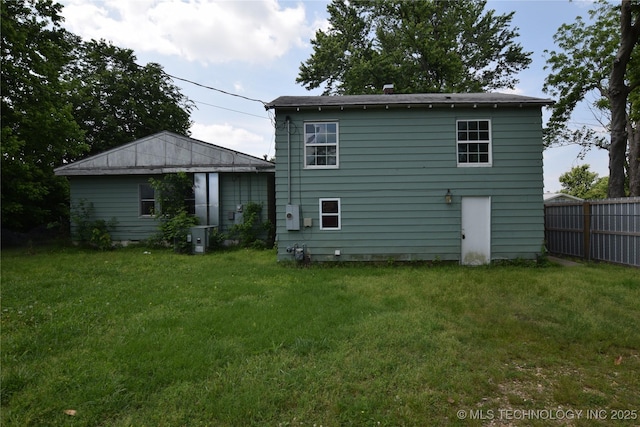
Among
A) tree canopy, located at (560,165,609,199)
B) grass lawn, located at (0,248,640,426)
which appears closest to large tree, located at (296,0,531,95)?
grass lawn, located at (0,248,640,426)

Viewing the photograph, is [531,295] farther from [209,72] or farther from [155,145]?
[155,145]

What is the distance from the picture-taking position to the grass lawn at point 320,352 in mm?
2578

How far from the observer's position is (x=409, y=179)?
8656 mm

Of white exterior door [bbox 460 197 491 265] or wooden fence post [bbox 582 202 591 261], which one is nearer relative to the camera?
white exterior door [bbox 460 197 491 265]

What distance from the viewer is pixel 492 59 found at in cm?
2095

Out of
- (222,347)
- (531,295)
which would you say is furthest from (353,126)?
(222,347)

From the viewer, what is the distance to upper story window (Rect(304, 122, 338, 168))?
8789 mm

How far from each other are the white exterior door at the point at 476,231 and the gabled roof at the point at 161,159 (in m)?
7.25

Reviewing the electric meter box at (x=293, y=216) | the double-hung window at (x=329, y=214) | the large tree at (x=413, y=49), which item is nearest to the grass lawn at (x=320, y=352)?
the electric meter box at (x=293, y=216)

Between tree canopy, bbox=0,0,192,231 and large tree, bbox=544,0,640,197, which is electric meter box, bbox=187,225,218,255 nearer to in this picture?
tree canopy, bbox=0,0,192,231

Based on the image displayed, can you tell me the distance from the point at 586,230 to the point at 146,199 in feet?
50.3

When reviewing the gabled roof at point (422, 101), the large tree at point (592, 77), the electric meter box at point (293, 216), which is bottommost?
the electric meter box at point (293, 216)

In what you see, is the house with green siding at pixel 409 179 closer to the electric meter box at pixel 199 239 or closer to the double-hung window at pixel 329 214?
the double-hung window at pixel 329 214

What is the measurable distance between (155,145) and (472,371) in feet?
42.1
